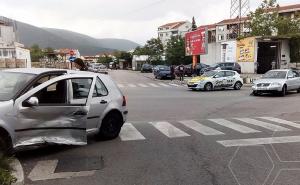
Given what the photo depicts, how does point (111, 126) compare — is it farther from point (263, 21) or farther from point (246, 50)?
point (263, 21)

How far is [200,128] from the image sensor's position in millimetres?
11680

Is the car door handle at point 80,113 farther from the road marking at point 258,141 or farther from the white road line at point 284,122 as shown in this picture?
the white road line at point 284,122

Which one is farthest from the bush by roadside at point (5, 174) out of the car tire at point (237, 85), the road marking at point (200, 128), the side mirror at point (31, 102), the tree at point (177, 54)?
the tree at point (177, 54)

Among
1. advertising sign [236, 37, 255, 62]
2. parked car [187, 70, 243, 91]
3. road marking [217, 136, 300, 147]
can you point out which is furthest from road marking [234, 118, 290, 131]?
advertising sign [236, 37, 255, 62]

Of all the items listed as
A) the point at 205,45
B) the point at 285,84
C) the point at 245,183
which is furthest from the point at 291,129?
the point at 205,45

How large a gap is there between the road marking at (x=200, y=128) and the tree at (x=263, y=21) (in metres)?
53.1

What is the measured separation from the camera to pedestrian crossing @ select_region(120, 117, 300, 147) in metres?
9.91

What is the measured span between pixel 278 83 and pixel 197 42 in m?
24.4

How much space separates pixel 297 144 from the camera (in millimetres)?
9469

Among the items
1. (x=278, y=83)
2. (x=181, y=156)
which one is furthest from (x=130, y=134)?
(x=278, y=83)

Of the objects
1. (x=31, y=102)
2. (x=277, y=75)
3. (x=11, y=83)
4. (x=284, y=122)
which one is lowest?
(x=284, y=122)

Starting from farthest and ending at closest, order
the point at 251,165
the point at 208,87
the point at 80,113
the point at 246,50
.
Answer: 1. the point at 246,50
2. the point at 208,87
3. the point at 80,113
4. the point at 251,165

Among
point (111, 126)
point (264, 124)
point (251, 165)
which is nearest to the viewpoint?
point (251, 165)

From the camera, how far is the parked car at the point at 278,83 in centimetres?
2409
